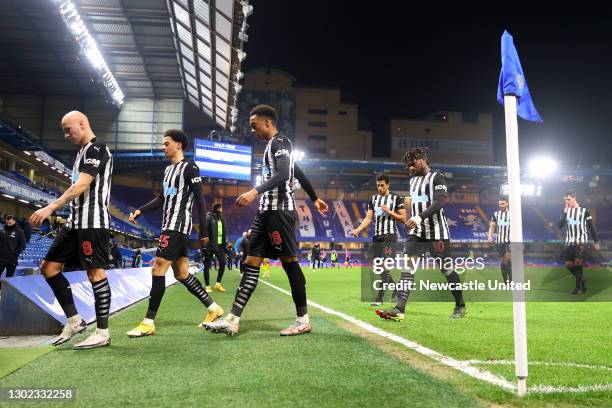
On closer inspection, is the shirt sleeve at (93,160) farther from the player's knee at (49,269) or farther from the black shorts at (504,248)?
the black shorts at (504,248)

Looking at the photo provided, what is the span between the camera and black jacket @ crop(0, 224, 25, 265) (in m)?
10.8

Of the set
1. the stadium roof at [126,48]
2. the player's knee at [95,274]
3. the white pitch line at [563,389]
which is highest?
the stadium roof at [126,48]

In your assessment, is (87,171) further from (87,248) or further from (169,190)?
(169,190)

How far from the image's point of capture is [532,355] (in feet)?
12.1

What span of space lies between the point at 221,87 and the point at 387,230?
24706mm

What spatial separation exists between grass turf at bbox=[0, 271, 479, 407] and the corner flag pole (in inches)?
13.3

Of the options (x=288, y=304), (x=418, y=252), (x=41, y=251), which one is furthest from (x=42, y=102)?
(x=418, y=252)

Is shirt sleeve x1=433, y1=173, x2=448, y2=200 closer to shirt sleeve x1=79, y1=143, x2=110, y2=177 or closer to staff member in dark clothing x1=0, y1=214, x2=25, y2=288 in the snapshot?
shirt sleeve x1=79, y1=143, x2=110, y2=177

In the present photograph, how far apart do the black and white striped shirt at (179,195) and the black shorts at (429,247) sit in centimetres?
283

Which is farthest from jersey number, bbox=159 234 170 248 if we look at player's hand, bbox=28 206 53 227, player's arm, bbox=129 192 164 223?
player's hand, bbox=28 206 53 227

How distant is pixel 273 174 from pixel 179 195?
1123 mm

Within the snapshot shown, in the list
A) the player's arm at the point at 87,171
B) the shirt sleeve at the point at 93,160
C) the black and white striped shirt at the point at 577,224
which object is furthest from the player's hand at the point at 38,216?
the black and white striped shirt at the point at 577,224

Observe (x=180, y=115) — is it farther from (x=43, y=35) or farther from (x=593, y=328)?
(x=593, y=328)

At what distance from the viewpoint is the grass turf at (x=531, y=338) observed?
2.63 m
